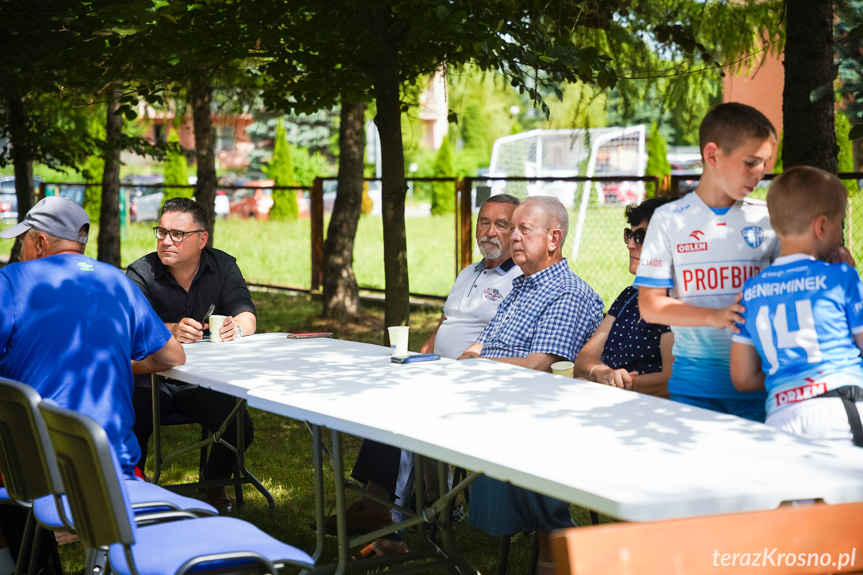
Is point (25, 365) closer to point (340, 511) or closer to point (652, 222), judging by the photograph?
point (340, 511)

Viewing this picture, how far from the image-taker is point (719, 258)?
302 centimetres

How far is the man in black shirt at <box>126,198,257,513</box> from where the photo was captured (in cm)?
461

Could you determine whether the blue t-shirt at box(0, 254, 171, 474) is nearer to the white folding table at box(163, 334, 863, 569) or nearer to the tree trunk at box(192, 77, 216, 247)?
the white folding table at box(163, 334, 863, 569)

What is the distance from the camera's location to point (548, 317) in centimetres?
407

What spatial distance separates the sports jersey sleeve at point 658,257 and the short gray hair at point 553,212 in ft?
3.60

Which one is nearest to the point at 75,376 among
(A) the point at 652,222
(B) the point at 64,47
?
(A) the point at 652,222

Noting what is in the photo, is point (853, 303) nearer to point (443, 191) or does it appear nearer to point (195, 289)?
point (195, 289)

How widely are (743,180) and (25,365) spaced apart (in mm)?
2341

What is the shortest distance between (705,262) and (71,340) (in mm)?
2029

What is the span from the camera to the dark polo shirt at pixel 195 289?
4840mm

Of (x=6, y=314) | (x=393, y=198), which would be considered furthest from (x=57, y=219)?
(x=393, y=198)

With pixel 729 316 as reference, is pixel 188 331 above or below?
below

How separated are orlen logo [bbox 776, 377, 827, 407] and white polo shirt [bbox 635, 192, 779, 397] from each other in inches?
14.4

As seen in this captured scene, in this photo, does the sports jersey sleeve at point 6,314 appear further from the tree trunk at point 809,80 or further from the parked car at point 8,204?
the parked car at point 8,204
